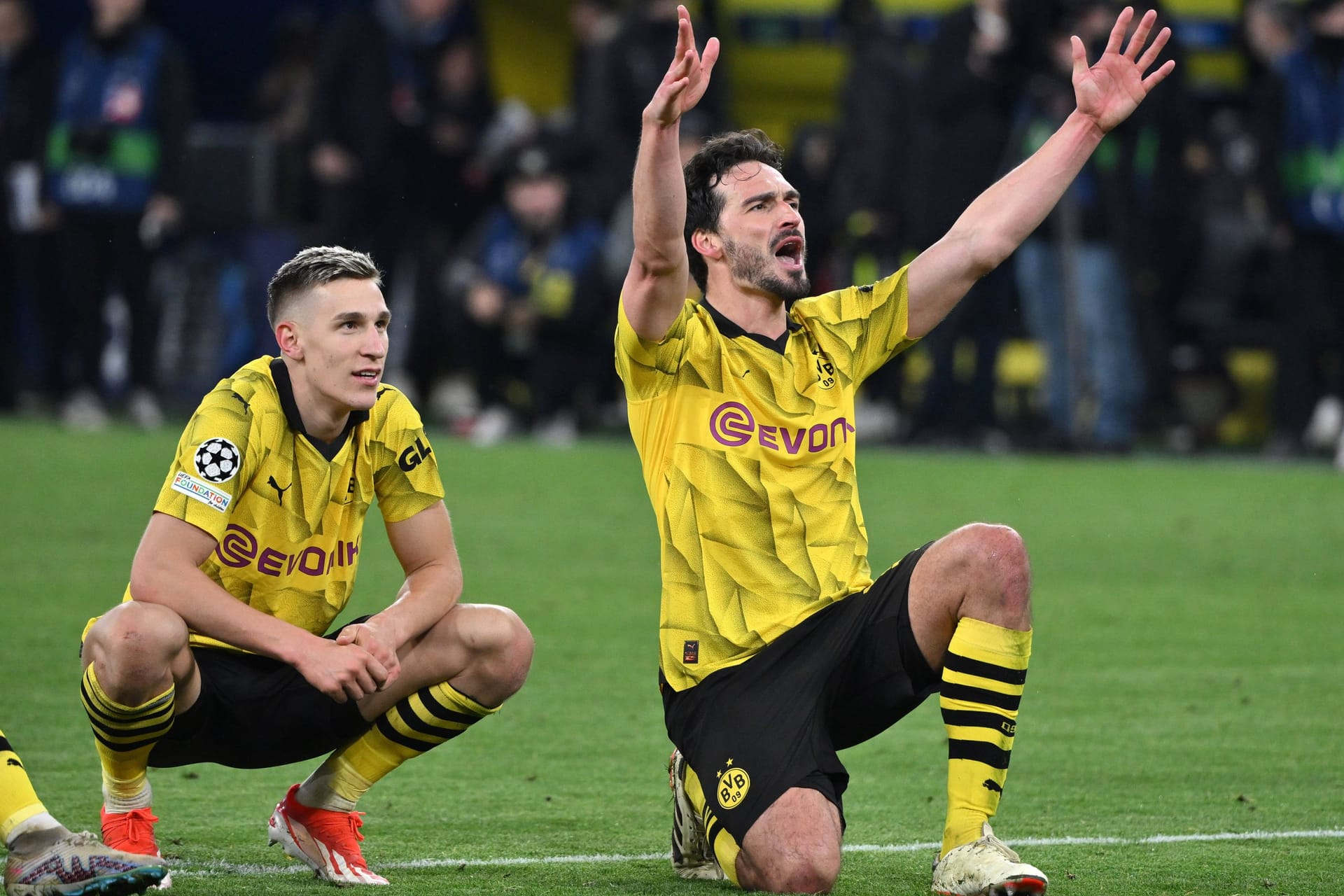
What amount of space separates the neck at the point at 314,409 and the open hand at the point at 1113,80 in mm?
1918

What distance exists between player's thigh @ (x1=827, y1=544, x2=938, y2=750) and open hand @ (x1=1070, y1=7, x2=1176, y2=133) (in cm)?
117

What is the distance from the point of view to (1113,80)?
5.04 metres

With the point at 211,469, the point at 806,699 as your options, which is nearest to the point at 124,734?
the point at 211,469

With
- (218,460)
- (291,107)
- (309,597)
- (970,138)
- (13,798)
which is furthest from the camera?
(291,107)

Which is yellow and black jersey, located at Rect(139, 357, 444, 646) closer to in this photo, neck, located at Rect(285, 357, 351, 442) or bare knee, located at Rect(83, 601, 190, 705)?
neck, located at Rect(285, 357, 351, 442)

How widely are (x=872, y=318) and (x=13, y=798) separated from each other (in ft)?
7.30

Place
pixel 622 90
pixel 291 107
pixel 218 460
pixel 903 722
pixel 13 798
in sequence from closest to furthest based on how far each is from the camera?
pixel 13 798
pixel 218 460
pixel 903 722
pixel 622 90
pixel 291 107

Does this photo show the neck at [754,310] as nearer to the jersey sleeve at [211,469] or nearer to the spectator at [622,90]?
the jersey sleeve at [211,469]

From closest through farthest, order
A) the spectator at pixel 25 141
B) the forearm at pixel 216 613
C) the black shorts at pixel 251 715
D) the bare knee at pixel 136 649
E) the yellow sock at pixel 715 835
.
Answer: the bare knee at pixel 136 649, the forearm at pixel 216 613, the yellow sock at pixel 715 835, the black shorts at pixel 251 715, the spectator at pixel 25 141

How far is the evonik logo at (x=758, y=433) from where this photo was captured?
479 cm

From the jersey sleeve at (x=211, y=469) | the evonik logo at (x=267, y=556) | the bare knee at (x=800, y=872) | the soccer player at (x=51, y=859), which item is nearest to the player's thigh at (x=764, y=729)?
the bare knee at (x=800, y=872)

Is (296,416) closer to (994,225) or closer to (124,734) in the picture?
(124,734)

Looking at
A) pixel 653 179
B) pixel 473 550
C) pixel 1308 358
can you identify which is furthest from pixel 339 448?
pixel 1308 358

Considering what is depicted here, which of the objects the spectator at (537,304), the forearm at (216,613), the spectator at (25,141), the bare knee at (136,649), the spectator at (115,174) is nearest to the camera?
the bare knee at (136,649)
